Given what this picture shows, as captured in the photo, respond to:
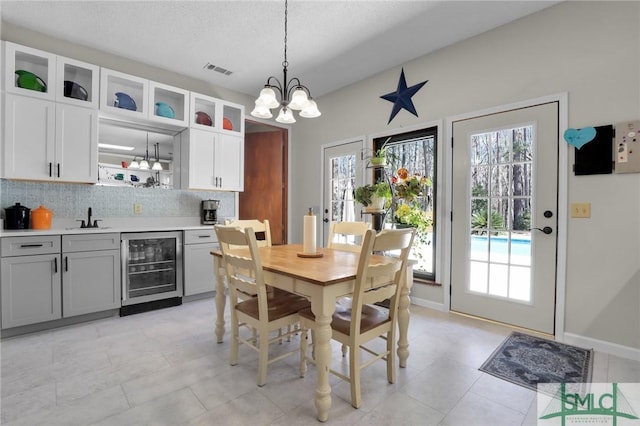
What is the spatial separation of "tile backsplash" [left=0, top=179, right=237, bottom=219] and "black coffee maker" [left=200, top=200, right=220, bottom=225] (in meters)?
0.14

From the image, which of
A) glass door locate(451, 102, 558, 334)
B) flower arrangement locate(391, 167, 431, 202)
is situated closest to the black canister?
flower arrangement locate(391, 167, 431, 202)

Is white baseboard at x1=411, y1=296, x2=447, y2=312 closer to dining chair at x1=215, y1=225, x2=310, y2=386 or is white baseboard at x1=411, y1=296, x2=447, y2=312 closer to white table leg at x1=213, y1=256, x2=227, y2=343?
dining chair at x1=215, y1=225, x2=310, y2=386

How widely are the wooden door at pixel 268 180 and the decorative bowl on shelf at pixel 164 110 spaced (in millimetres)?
1530

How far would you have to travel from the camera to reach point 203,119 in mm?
3865

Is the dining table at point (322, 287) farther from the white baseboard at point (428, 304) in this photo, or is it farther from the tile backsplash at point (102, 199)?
the tile backsplash at point (102, 199)

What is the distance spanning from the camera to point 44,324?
8.84ft

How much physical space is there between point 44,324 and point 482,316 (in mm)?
4102

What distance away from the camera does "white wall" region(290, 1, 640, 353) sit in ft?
7.29

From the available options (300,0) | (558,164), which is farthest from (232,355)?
(558,164)

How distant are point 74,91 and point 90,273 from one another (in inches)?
71.0

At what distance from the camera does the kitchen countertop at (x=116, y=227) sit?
8.66ft


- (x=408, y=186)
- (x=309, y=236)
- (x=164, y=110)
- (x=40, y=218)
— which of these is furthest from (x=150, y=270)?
(x=408, y=186)

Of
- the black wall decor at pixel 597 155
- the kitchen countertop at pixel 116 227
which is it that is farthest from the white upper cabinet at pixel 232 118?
the black wall decor at pixel 597 155

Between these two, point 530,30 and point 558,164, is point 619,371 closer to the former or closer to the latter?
point 558,164
